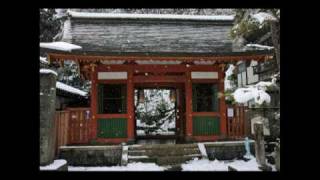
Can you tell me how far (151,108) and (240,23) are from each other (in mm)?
15200

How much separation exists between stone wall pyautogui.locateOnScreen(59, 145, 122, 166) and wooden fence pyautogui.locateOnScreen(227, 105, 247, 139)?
465cm

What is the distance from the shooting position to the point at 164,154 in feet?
38.8

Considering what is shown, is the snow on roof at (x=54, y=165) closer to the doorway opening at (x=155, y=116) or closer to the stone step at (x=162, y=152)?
the stone step at (x=162, y=152)

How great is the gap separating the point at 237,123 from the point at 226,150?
168 cm

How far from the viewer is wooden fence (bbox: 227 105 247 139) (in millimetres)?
13633

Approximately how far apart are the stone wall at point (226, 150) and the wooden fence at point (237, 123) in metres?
1.29

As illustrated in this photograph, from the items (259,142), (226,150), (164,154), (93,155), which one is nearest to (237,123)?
(226,150)

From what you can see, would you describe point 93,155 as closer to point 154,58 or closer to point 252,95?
point 154,58

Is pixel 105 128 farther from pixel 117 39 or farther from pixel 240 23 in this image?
pixel 240 23

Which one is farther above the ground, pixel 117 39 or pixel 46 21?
pixel 46 21

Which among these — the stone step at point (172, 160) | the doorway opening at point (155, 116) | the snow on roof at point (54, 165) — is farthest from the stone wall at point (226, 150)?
the doorway opening at point (155, 116)

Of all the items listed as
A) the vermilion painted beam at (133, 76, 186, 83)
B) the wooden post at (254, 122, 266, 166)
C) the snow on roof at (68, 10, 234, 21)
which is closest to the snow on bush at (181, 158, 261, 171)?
the wooden post at (254, 122, 266, 166)

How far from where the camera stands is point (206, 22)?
52.2ft
